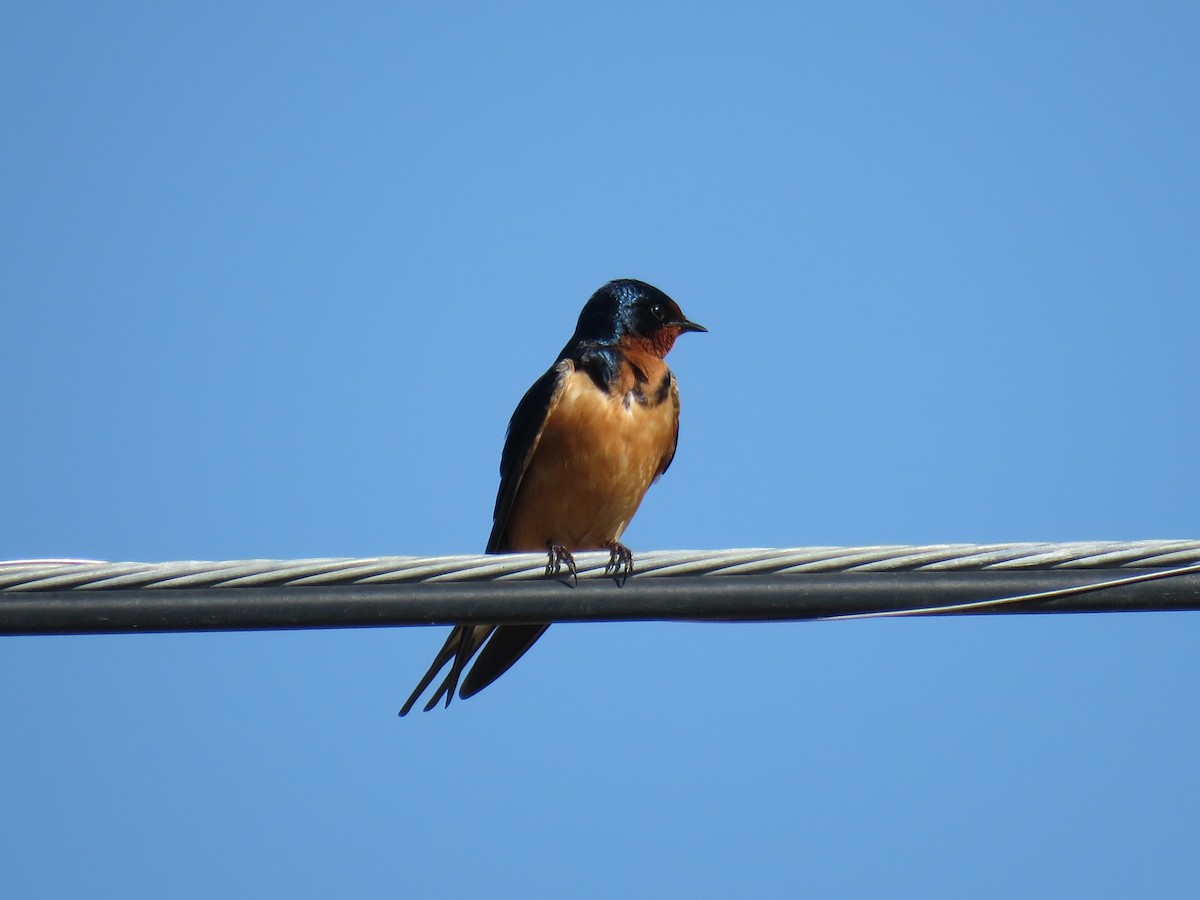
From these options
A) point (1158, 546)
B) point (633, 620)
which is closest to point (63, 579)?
point (633, 620)

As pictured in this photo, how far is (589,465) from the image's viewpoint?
6.32 metres

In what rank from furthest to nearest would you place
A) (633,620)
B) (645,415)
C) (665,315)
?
1. (665,315)
2. (645,415)
3. (633,620)

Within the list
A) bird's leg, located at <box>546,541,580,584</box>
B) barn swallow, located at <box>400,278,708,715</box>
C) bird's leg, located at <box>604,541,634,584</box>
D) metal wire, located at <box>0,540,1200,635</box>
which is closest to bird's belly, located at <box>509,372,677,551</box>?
barn swallow, located at <box>400,278,708,715</box>

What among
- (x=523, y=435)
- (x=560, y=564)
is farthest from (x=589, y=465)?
(x=560, y=564)

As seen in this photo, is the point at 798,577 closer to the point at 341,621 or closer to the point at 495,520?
the point at 341,621

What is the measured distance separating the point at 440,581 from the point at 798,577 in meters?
0.85

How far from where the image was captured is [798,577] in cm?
333

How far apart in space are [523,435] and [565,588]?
3.11 m

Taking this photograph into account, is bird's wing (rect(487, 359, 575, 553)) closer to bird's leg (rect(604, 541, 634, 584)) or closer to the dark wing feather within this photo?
the dark wing feather

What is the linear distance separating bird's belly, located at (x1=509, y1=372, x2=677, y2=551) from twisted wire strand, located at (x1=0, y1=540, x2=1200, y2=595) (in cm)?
294

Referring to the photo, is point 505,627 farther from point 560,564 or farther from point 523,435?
point 560,564

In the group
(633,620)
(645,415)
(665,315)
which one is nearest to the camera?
(633,620)

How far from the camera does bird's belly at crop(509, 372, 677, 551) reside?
6.31 m

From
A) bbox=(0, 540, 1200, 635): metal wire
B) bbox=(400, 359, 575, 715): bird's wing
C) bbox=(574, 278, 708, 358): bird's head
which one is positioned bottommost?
bbox=(0, 540, 1200, 635): metal wire
